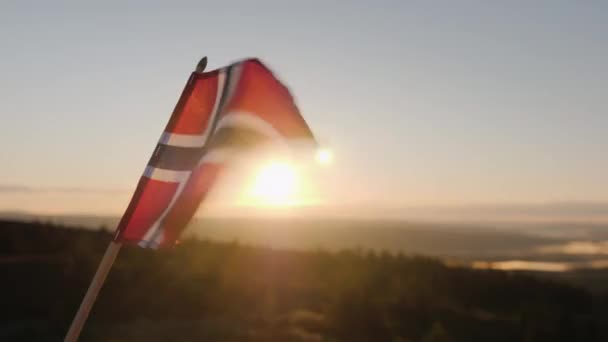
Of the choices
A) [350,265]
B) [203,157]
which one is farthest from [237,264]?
[203,157]

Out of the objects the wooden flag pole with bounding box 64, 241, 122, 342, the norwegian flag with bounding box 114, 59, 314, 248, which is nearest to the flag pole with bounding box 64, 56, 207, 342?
the wooden flag pole with bounding box 64, 241, 122, 342

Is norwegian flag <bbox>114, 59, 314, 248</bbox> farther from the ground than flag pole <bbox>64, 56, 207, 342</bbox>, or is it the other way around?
norwegian flag <bbox>114, 59, 314, 248</bbox>

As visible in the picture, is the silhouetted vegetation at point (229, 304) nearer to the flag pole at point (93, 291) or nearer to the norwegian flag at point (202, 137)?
the norwegian flag at point (202, 137)

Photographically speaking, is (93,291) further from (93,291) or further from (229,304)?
(229,304)

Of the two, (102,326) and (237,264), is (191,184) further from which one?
(237,264)

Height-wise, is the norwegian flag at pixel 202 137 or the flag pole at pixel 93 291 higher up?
the norwegian flag at pixel 202 137

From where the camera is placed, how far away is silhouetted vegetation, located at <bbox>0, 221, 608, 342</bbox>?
15773 mm

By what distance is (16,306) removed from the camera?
17.6 meters

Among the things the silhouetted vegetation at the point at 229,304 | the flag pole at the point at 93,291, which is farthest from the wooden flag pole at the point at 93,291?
the silhouetted vegetation at the point at 229,304

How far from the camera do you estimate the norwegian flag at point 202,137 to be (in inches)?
229

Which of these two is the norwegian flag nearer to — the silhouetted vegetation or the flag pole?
the flag pole

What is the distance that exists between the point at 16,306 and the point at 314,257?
40.5 ft

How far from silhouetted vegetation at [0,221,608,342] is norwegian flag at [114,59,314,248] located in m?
8.98

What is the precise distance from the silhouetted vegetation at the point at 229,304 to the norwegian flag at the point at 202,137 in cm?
898
